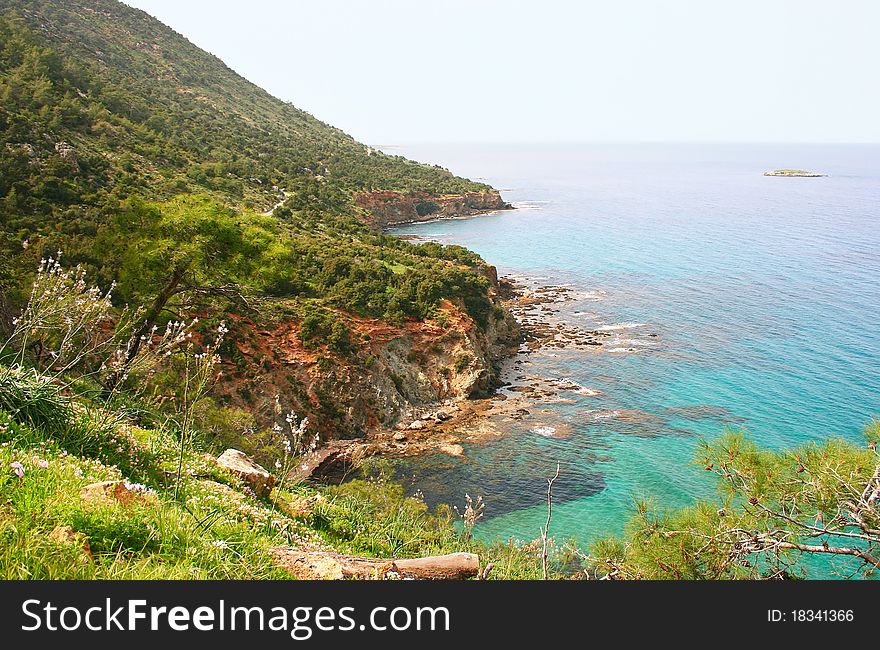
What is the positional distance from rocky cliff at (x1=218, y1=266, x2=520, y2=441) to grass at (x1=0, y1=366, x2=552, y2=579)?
19.4 meters

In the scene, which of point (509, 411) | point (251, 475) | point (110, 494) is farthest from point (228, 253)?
point (509, 411)

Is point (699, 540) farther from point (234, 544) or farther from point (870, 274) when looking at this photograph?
point (870, 274)

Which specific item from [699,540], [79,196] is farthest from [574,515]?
[79,196]

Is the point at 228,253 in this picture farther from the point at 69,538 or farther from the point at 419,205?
the point at 419,205

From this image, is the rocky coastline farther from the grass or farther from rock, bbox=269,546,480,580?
rock, bbox=269,546,480,580

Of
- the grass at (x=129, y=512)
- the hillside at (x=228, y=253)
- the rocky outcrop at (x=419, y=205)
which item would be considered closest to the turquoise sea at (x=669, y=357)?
the rocky outcrop at (x=419, y=205)

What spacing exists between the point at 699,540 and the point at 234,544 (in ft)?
23.4

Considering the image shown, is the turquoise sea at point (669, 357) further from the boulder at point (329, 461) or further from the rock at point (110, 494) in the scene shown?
the rock at point (110, 494)

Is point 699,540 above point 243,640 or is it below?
below

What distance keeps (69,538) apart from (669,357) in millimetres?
43038

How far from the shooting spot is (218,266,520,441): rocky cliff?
95.4 feet

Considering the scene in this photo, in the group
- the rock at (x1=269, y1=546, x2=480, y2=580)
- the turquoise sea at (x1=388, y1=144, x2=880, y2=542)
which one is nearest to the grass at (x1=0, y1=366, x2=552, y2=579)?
the rock at (x1=269, y1=546, x2=480, y2=580)

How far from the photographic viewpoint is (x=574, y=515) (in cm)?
2606

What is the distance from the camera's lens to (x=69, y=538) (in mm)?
4660
